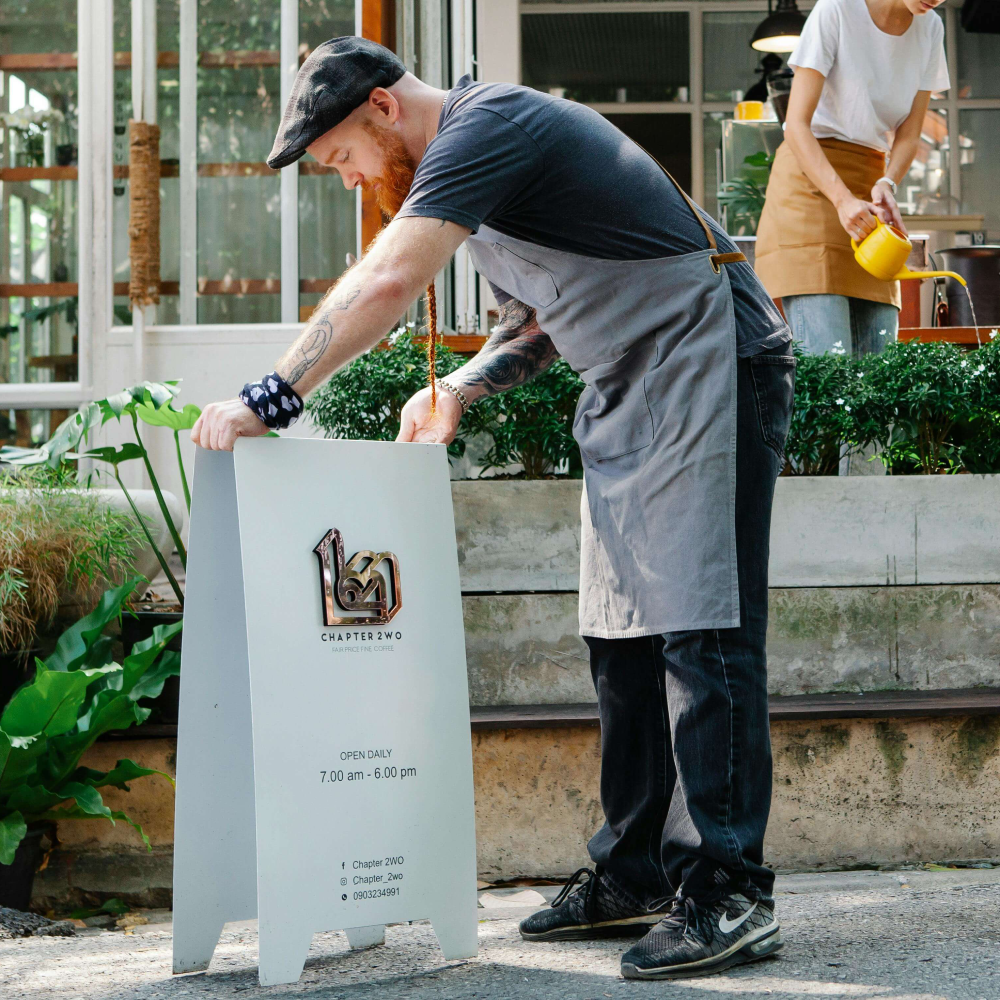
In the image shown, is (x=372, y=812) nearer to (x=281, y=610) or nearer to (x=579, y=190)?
(x=281, y=610)

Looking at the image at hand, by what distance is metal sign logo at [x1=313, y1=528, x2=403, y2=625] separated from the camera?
2.01 meters

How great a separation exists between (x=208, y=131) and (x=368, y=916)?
186 inches

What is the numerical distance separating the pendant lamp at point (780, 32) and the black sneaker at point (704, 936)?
7.51m

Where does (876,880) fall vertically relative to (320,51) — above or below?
below

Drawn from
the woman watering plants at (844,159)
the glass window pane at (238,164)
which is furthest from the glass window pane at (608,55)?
the woman watering plants at (844,159)

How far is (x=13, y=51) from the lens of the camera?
19.5 feet

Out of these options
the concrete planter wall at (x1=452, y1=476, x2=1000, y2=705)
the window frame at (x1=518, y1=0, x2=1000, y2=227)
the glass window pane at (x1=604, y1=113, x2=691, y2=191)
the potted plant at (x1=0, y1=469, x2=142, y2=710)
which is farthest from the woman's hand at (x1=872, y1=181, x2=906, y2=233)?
the glass window pane at (x1=604, y1=113, x2=691, y2=191)

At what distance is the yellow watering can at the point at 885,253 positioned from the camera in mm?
3533

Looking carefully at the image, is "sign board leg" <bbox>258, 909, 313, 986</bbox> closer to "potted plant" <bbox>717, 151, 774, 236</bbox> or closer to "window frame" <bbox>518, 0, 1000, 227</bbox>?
"potted plant" <bbox>717, 151, 774, 236</bbox>

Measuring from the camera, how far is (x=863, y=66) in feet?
12.2

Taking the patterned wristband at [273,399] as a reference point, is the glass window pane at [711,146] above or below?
above

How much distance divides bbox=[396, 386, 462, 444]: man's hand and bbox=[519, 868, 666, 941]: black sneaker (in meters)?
0.89

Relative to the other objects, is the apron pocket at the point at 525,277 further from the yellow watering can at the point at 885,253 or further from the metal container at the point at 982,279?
the metal container at the point at 982,279

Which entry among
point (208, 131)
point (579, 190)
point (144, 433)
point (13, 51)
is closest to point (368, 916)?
point (579, 190)
